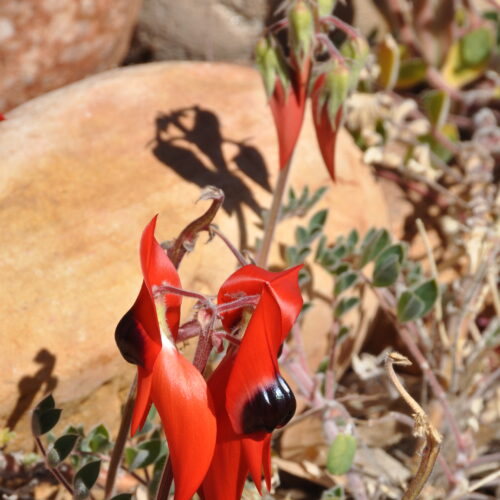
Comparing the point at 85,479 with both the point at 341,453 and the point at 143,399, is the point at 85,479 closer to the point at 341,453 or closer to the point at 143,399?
the point at 143,399

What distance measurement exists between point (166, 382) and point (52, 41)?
1.47 metres

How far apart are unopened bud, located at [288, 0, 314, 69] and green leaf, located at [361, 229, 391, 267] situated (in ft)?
1.40

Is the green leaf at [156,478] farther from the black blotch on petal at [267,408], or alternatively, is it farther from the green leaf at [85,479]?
the black blotch on petal at [267,408]

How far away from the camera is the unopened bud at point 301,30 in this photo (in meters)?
1.36

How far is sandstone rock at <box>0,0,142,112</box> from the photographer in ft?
Result: 6.75

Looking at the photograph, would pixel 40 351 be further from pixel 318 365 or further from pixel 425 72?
pixel 425 72

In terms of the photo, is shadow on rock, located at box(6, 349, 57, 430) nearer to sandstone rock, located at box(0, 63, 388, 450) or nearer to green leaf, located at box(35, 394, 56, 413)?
sandstone rock, located at box(0, 63, 388, 450)

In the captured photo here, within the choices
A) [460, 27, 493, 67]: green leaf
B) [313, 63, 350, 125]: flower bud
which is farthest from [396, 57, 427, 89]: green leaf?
[313, 63, 350, 125]: flower bud

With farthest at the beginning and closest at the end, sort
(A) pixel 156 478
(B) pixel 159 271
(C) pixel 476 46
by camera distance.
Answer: (C) pixel 476 46
(A) pixel 156 478
(B) pixel 159 271

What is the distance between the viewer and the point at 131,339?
0.89 meters

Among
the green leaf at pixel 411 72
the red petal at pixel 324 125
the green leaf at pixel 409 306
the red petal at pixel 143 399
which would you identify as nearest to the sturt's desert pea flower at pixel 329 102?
the red petal at pixel 324 125

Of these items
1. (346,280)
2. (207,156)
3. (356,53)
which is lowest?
(346,280)

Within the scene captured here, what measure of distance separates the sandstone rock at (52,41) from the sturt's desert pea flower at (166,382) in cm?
132

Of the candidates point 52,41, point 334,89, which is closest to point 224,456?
point 334,89
